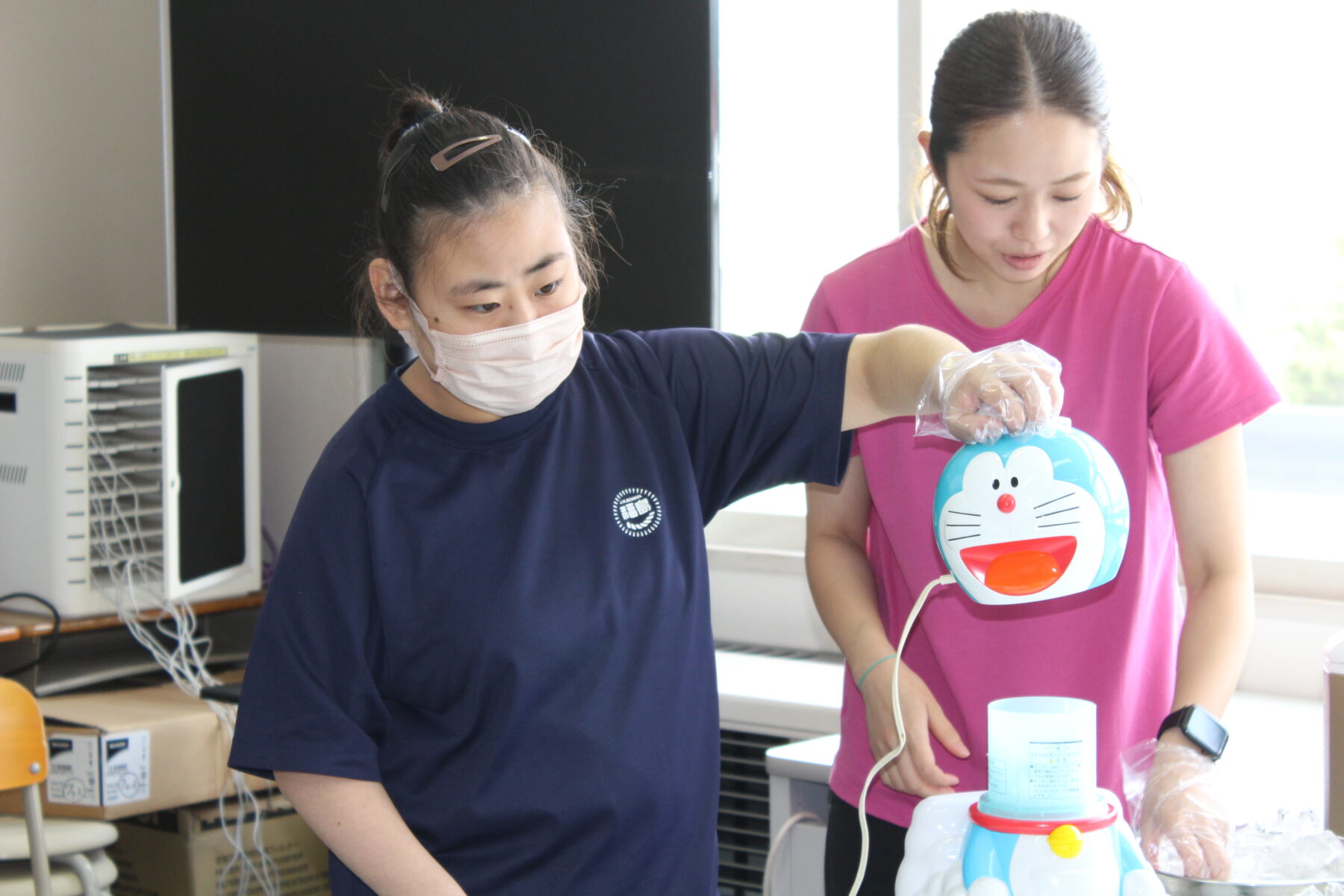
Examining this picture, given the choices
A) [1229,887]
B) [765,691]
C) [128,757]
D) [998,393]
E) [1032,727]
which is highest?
[998,393]

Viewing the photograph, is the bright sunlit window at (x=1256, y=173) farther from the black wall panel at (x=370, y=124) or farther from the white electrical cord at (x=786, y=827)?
the white electrical cord at (x=786, y=827)

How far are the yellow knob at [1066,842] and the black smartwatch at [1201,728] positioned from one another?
26cm

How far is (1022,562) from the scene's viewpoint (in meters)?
0.91

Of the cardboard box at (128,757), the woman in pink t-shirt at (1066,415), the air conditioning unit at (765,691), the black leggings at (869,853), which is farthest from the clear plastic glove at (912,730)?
the cardboard box at (128,757)

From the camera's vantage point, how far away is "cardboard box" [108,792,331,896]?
2410 mm

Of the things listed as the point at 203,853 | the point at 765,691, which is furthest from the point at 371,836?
the point at 203,853

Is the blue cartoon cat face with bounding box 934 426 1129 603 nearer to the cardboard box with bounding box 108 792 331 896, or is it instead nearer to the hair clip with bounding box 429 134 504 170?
the hair clip with bounding box 429 134 504 170

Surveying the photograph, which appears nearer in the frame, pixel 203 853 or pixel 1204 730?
pixel 1204 730

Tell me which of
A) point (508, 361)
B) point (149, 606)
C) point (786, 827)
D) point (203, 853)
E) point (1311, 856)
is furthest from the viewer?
point (149, 606)

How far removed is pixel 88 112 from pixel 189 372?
39.8 inches

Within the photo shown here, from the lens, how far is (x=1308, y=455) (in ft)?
7.44

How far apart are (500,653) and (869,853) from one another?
0.48m

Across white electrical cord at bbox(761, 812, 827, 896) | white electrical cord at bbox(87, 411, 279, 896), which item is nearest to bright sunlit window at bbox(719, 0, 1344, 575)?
white electrical cord at bbox(761, 812, 827, 896)

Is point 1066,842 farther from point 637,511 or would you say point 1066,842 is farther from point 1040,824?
point 637,511
